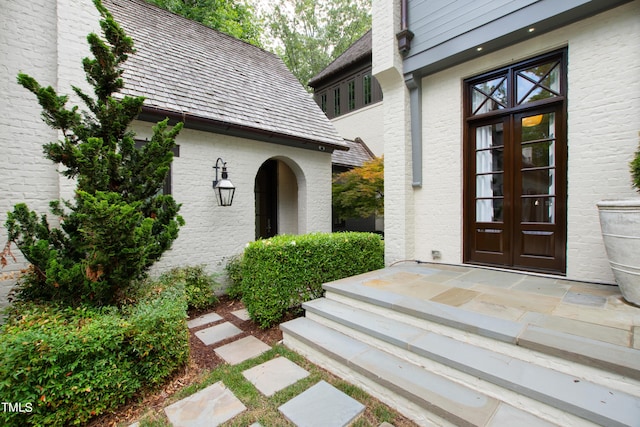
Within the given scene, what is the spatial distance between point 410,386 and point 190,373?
2.19m

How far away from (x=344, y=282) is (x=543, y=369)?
2.33 metres

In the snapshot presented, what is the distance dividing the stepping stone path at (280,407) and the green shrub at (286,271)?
75 cm

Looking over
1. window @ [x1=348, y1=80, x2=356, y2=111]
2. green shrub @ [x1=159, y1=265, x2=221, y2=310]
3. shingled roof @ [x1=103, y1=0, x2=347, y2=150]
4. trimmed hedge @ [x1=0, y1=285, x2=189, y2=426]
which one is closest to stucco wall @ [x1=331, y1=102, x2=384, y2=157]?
window @ [x1=348, y1=80, x2=356, y2=111]

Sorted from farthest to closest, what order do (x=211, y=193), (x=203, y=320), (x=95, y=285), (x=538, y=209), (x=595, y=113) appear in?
(x=211, y=193)
(x=203, y=320)
(x=538, y=209)
(x=595, y=113)
(x=95, y=285)

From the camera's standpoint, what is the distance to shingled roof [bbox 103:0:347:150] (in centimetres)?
516

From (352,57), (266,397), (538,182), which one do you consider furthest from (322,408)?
(352,57)

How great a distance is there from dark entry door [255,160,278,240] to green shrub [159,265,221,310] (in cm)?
260

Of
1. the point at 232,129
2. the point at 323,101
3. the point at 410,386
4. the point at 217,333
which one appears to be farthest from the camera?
the point at 323,101

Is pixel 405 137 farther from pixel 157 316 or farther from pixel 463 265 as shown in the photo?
pixel 157 316

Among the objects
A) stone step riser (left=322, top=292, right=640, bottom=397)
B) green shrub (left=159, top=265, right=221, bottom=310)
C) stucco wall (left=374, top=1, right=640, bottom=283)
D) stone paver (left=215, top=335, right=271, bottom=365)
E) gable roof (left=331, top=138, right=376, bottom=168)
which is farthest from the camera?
gable roof (left=331, top=138, right=376, bottom=168)

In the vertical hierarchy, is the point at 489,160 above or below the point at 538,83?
below

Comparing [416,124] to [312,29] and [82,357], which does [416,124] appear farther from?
[312,29]

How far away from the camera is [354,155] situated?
9766mm

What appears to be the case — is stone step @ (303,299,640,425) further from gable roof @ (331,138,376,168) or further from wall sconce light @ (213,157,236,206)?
gable roof @ (331,138,376,168)
